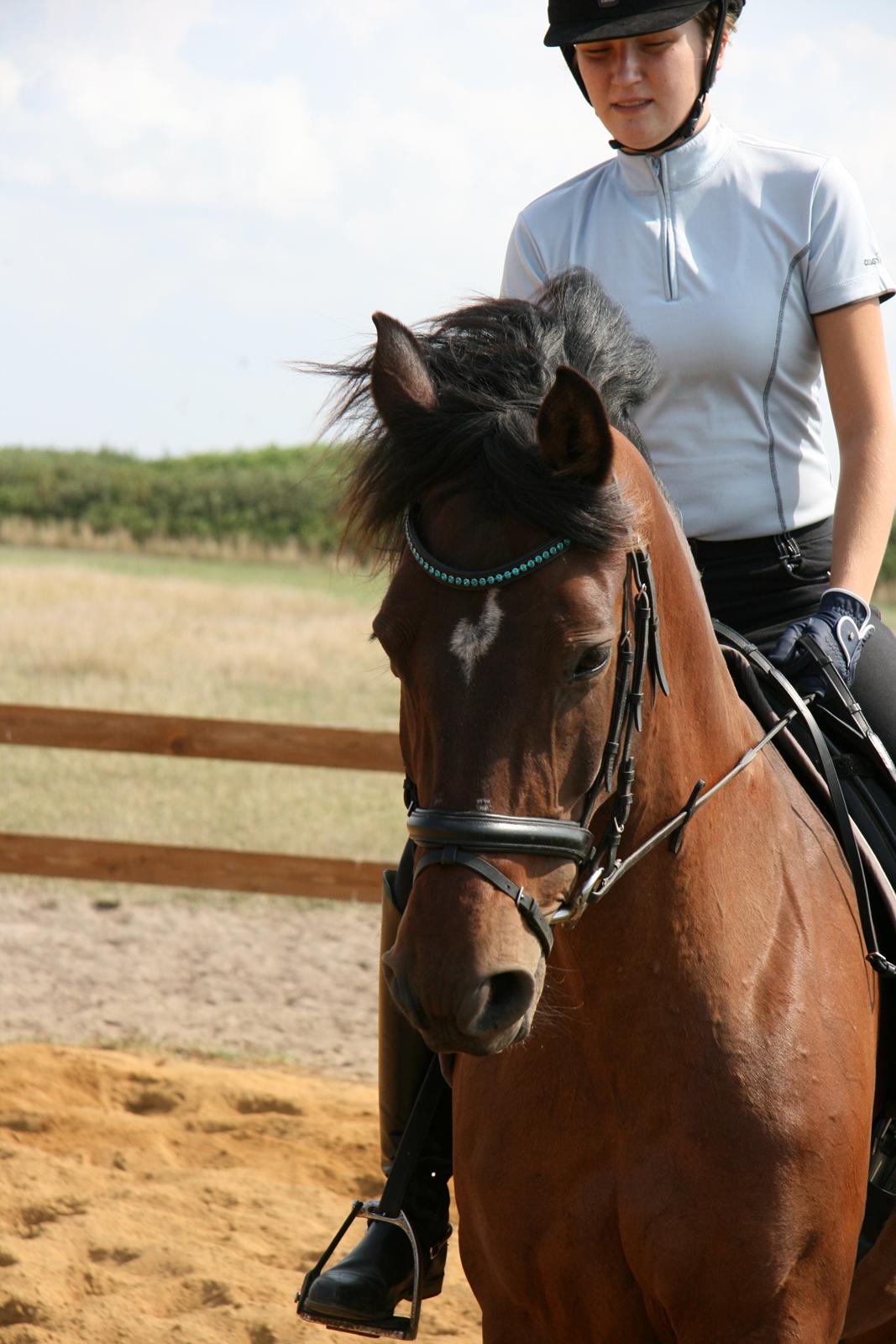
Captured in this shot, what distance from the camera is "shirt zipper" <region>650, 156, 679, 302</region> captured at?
275cm

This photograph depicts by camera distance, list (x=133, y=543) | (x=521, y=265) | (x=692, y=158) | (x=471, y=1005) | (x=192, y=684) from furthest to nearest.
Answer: (x=133, y=543) < (x=192, y=684) < (x=521, y=265) < (x=692, y=158) < (x=471, y=1005)

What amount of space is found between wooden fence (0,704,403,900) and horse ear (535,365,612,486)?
471cm

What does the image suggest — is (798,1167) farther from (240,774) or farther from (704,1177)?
(240,774)

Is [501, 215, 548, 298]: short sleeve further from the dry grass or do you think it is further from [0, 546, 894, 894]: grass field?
the dry grass

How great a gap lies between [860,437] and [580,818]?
1267 mm

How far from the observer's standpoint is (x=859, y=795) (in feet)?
8.34

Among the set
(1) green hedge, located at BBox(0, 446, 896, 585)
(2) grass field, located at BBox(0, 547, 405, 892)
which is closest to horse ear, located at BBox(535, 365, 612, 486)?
(2) grass field, located at BBox(0, 547, 405, 892)

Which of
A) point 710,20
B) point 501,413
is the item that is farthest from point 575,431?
point 710,20

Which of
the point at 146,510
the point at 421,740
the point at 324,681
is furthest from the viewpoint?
the point at 146,510

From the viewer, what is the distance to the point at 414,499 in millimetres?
1945

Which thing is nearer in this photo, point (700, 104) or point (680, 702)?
point (680, 702)

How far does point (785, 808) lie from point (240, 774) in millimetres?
11572

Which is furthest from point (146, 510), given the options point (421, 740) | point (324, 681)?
point (421, 740)

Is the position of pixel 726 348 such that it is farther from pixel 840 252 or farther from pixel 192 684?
pixel 192 684
